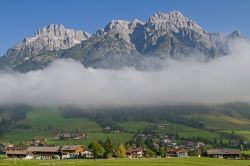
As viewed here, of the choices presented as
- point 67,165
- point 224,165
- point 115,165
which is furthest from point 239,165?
A: point 67,165

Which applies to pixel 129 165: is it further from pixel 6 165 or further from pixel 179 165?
pixel 6 165

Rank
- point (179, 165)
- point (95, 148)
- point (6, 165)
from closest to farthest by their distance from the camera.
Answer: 1. point (6, 165)
2. point (179, 165)
3. point (95, 148)

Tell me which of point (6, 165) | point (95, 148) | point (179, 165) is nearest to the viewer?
point (6, 165)

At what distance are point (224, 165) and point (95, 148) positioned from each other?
69131 millimetres

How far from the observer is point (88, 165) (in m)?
132

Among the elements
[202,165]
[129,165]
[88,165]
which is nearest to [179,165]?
[202,165]

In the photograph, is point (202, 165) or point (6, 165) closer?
point (6, 165)

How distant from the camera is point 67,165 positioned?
131125mm

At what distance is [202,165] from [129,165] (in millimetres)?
22109

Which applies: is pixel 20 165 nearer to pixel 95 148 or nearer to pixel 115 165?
pixel 115 165

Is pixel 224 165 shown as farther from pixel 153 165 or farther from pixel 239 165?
pixel 153 165

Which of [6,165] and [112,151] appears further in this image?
[112,151]

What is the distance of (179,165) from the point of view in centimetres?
13512

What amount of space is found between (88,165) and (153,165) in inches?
721
